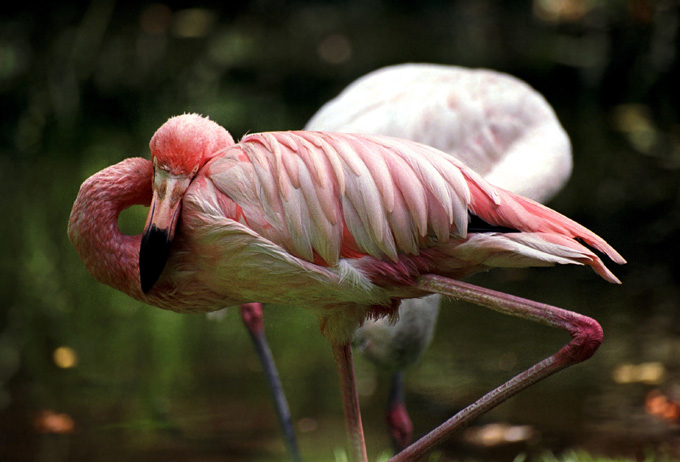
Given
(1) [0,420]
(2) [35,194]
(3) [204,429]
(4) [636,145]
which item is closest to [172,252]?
(3) [204,429]

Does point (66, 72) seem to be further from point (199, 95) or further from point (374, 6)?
point (374, 6)

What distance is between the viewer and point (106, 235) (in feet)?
6.70

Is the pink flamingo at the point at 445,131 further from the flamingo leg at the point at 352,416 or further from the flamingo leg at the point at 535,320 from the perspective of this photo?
the flamingo leg at the point at 535,320

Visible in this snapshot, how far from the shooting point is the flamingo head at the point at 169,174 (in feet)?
6.26

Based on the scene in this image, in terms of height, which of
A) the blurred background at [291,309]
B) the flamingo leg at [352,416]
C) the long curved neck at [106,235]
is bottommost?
the blurred background at [291,309]

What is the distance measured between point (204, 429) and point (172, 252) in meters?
1.45

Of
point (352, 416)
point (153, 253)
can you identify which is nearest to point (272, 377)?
point (352, 416)

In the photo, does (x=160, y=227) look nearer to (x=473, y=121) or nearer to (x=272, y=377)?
(x=272, y=377)

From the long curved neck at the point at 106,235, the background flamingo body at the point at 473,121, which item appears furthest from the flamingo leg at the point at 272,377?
the long curved neck at the point at 106,235

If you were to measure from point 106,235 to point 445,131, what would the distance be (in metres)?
1.25

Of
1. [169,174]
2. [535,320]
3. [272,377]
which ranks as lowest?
[272,377]

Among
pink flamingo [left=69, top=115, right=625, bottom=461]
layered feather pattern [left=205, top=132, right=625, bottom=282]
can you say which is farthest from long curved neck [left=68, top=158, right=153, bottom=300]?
layered feather pattern [left=205, top=132, right=625, bottom=282]

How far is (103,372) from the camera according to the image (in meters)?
3.73

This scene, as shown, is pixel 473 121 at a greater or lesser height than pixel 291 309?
greater
